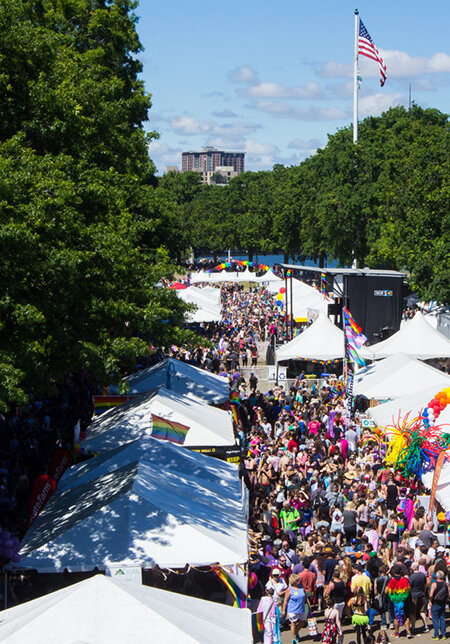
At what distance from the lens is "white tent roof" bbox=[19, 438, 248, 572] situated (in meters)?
9.96

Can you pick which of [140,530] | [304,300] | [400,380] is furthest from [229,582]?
[304,300]

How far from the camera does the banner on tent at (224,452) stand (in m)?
15.6

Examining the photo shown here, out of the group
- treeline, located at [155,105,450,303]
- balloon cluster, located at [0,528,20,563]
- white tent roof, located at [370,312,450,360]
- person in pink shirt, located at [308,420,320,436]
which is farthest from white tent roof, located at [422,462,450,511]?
treeline, located at [155,105,450,303]

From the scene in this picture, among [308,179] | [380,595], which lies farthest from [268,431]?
[308,179]

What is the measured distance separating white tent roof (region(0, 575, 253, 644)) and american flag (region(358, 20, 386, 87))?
43.0 meters

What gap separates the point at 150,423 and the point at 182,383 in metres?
4.90

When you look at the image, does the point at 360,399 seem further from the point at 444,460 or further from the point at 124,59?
the point at 124,59

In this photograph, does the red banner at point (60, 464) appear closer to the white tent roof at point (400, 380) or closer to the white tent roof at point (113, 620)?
the white tent roof at point (113, 620)

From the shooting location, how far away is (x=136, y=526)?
10289 millimetres

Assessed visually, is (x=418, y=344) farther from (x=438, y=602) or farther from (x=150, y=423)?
(x=438, y=602)

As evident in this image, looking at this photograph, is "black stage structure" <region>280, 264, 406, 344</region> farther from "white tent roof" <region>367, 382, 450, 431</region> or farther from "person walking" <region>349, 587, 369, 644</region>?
"person walking" <region>349, 587, 369, 644</region>

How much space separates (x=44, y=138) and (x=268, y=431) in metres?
9.50

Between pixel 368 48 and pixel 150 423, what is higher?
pixel 368 48

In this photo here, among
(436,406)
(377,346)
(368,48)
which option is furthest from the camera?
(368,48)
